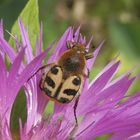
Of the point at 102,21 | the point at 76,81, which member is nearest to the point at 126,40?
the point at 102,21

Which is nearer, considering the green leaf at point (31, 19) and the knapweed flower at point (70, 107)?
the knapweed flower at point (70, 107)

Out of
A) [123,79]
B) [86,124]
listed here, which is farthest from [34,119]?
[123,79]

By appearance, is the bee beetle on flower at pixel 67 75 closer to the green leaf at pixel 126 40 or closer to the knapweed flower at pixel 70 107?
the knapweed flower at pixel 70 107

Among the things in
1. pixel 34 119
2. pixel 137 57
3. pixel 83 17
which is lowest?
pixel 137 57

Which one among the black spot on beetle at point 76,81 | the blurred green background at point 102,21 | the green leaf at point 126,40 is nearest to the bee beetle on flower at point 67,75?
the black spot on beetle at point 76,81

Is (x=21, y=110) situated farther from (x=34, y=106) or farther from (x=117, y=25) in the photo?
(x=117, y=25)
